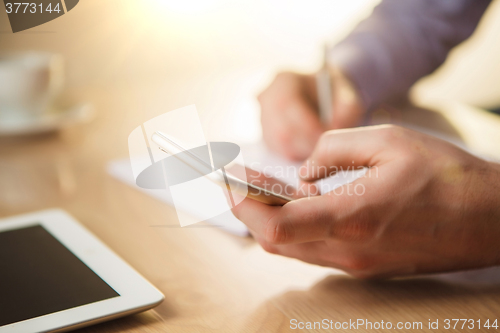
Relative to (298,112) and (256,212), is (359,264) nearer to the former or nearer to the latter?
(256,212)

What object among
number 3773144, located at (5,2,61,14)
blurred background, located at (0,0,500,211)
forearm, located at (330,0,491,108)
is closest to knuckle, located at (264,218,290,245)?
blurred background, located at (0,0,500,211)

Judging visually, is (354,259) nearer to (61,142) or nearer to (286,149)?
(286,149)

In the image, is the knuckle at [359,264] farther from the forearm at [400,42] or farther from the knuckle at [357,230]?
the forearm at [400,42]

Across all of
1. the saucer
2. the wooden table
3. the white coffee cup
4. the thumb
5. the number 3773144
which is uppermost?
the number 3773144

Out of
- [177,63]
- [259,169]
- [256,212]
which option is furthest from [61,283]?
[177,63]

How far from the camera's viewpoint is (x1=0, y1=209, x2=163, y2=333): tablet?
8.4 inches

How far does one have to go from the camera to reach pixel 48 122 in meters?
0.59

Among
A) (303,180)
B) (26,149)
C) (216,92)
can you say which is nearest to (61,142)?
(26,149)

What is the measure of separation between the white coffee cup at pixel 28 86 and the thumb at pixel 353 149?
0.46 metres

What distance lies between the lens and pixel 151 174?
304 millimetres

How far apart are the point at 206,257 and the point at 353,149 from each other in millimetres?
124

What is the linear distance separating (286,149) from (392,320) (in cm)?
27

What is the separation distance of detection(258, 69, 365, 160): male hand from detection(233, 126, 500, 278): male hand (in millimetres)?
214

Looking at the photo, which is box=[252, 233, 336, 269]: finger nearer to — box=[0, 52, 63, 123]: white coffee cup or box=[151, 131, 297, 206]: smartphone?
box=[151, 131, 297, 206]: smartphone
